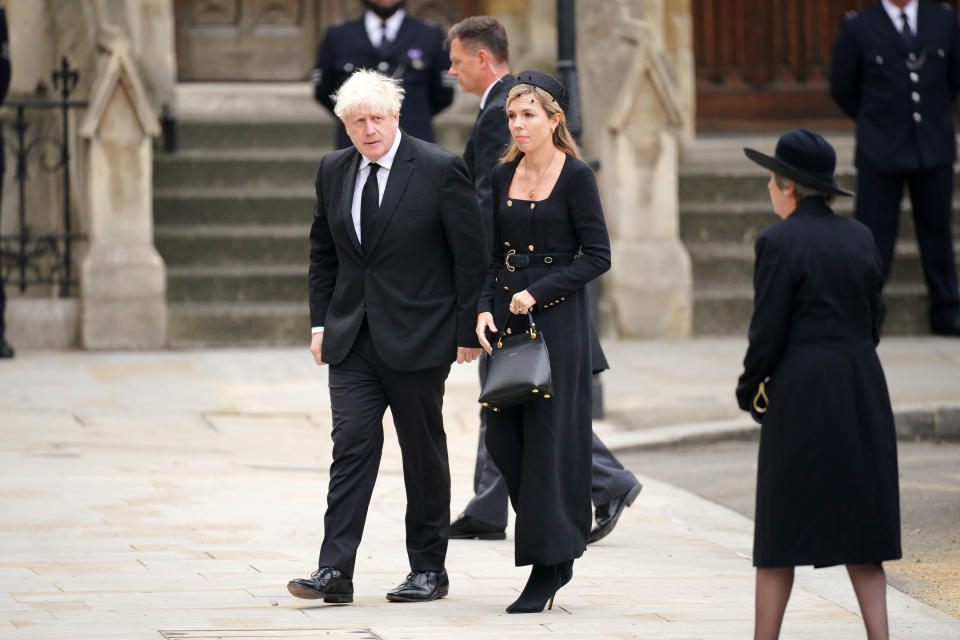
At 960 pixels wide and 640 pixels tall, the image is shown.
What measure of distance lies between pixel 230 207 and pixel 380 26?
2310 millimetres

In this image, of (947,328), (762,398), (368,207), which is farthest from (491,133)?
(947,328)

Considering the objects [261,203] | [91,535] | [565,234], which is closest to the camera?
[565,234]

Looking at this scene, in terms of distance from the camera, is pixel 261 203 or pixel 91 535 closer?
pixel 91 535

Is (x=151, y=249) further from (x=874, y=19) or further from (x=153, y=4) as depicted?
(x=874, y=19)

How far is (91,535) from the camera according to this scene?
6844mm

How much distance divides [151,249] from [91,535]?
17.1 ft

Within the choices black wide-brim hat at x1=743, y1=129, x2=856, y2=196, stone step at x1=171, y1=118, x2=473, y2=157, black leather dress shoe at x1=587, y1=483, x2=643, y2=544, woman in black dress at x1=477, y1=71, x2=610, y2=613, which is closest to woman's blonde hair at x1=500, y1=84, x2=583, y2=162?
woman in black dress at x1=477, y1=71, x2=610, y2=613

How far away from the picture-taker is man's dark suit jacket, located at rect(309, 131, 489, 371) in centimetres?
589

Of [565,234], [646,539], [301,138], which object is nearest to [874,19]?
[301,138]

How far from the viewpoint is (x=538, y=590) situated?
576cm

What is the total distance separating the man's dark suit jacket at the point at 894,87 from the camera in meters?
12.2

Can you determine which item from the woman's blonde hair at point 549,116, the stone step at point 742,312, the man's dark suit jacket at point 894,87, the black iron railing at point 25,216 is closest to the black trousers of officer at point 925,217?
the man's dark suit jacket at point 894,87

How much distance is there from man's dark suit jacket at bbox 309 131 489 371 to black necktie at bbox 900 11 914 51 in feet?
23.3

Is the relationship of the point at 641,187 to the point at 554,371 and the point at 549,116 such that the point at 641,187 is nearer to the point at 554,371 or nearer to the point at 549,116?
the point at 549,116
